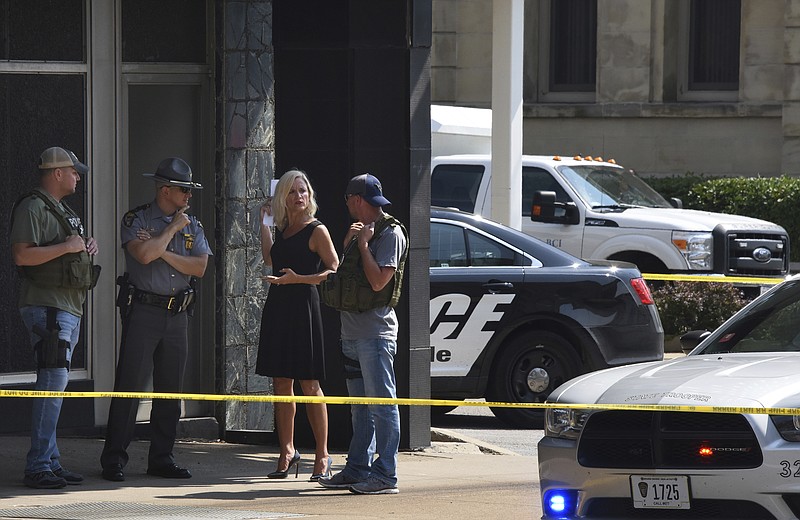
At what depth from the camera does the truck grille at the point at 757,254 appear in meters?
17.6

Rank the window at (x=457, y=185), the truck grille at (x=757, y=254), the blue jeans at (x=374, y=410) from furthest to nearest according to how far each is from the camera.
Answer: the truck grille at (x=757, y=254)
the window at (x=457, y=185)
the blue jeans at (x=374, y=410)

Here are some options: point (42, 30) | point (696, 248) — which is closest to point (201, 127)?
point (42, 30)

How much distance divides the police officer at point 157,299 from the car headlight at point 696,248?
8557mm

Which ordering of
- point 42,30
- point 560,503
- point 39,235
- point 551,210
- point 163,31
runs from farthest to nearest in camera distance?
point 551,210 < point 163,31 < point 42,30 < point 39,235 < point 560,503

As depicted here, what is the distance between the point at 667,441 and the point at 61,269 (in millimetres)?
3743

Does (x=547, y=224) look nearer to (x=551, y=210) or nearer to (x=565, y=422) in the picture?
(x=551, y=210)

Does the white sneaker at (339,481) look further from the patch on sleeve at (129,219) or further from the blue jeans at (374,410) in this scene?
the patch on sleeve at (129,219)

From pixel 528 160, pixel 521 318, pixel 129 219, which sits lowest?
pixel 521 318

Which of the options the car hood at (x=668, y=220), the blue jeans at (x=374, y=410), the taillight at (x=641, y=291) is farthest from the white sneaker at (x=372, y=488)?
the car hood at (x=668, y=220)

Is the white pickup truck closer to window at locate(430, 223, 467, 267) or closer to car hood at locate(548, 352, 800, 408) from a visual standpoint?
window at locate(430, 223, 467, 267)

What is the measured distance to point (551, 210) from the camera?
1684 centimetres

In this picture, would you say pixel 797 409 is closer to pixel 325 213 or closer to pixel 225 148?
pixel 325 213

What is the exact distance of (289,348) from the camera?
30.9ft

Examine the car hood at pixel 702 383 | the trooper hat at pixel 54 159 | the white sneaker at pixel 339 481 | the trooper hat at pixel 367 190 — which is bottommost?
the white sneaker at pixel 339 481
